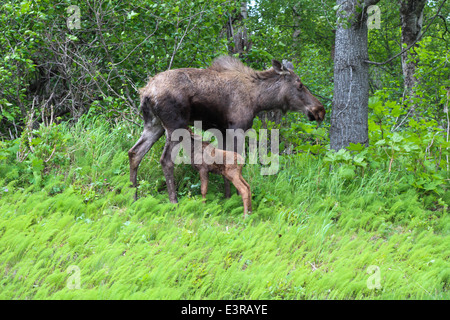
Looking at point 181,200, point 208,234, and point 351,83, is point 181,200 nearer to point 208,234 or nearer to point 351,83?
point 208,234

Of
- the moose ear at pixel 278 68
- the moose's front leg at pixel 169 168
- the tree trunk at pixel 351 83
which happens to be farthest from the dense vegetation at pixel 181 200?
the moose ear at pixel 278 68

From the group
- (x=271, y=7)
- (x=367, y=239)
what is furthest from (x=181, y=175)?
(x=271, y=7)

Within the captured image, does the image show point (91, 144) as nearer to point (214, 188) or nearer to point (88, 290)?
point (214, 188)

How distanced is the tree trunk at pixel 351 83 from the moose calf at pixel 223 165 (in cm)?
254

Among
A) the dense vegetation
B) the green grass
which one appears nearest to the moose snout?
the dense vegetation

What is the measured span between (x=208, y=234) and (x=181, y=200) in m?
1.20

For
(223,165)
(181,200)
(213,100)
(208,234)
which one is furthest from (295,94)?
(208,234)

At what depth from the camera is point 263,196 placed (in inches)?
244

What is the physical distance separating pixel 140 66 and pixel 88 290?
592cm

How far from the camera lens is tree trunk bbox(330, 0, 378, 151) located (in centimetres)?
726

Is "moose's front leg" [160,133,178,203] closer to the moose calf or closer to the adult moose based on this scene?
the adult moose

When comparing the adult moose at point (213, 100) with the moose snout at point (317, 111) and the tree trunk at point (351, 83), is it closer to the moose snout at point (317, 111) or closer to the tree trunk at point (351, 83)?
the moose snout at point (317, 111)

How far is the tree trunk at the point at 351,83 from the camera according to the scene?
726 cm

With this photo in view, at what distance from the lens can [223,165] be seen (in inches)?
225
